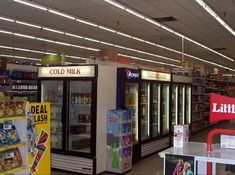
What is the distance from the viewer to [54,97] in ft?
24.9

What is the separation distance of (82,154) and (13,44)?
14.0m

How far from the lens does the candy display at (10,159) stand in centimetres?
431

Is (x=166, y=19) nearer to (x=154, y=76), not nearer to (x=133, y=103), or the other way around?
(x=154, y=76)

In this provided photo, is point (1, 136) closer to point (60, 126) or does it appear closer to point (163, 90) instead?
point (60, 126)

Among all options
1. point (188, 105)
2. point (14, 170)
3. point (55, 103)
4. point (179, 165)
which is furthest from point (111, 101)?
point (188, 105)

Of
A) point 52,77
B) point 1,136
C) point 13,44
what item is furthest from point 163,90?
point 13,44

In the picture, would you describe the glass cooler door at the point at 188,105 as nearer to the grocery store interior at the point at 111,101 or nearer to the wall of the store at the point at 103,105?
the grocery store interior at the point at 111,101

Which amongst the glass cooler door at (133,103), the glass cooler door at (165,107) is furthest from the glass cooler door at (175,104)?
the glass cooler door at (133,103)

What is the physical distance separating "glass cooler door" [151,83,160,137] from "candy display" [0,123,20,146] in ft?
17.0

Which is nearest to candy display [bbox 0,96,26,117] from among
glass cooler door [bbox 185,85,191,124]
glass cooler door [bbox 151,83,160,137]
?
glass cooler door [bbox 151,83,160,137]

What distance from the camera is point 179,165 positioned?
118 inches

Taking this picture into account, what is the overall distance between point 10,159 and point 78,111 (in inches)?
→ 117

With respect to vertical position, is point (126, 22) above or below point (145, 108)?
above

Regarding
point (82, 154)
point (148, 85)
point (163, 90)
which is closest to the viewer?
point (82, 154)
